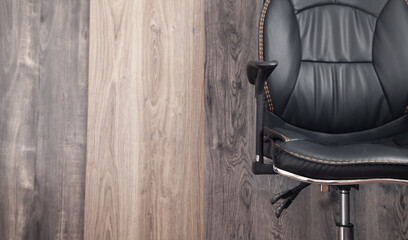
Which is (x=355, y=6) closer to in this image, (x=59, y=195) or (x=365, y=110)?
(x=365, y=110)

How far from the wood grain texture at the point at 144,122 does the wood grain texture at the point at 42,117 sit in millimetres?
67

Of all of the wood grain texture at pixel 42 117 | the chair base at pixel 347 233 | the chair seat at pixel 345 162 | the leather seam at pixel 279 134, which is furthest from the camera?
the wood grain texture at pixel 42 117

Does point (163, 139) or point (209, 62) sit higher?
point (209, 62)

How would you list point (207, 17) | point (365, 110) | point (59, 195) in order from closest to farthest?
point (365, 110), point (59, 195), point (207, 17)

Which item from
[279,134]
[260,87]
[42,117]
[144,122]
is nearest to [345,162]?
[279,134]

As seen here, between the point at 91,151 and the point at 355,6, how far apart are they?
1.25 metres

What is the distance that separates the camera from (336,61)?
1085 millimetres

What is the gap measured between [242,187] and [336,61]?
0.70 meters

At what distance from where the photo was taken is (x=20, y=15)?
1.32m

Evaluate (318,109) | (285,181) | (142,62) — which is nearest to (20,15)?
(142,62)


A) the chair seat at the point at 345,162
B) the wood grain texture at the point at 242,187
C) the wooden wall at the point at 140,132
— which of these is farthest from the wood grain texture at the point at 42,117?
the chair seat at the point at 345,162

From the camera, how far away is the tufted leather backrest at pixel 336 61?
3.28 feet

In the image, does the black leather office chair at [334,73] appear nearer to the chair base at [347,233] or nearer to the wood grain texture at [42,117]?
the chair base at [347,233]

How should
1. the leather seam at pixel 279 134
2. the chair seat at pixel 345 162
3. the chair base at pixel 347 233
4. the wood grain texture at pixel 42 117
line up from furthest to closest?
the wood grain texture at pixel 42 117 → the chair base at pixel 347 233 → the leather seam at pixel 279 134 → the chair seat at pixel 345 162
